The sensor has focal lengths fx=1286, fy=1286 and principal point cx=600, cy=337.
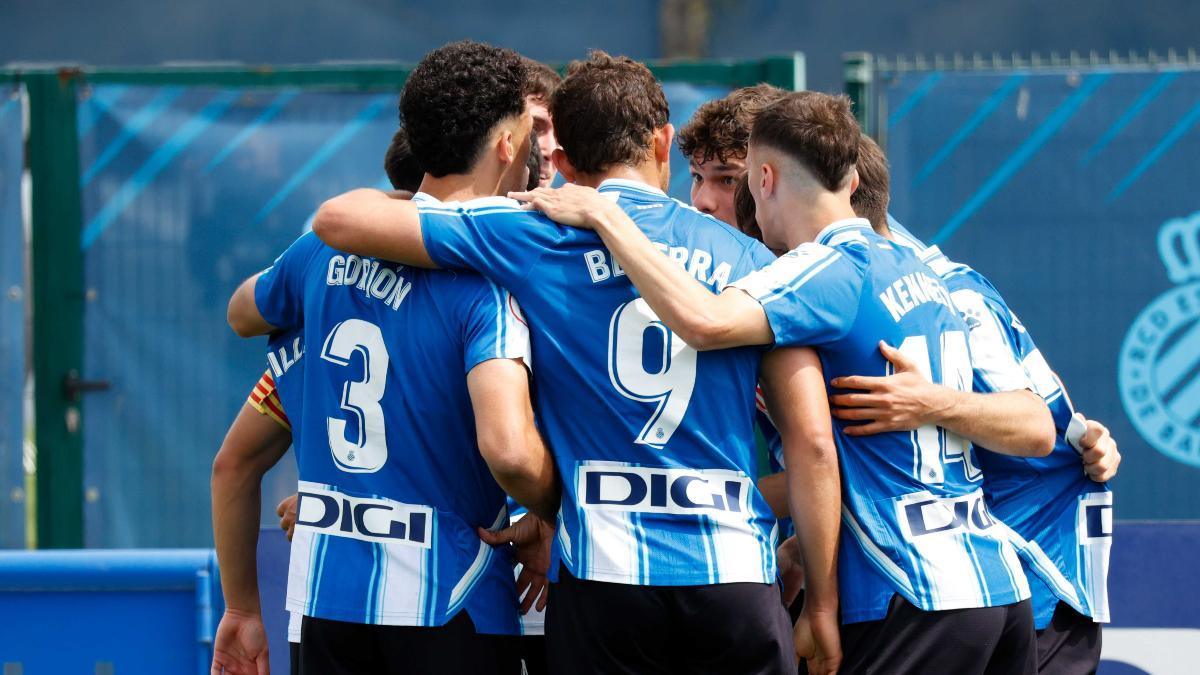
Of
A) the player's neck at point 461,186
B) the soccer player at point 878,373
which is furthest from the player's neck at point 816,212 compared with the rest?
the player's neck at point 461,186

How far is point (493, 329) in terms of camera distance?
2.53 metres

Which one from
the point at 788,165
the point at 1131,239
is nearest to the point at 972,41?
the point at 1131,239

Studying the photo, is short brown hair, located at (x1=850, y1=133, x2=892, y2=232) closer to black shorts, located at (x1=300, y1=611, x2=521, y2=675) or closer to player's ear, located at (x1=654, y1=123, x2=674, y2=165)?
player's ear, located at (x1=654, y1=123, x2=674, y2=165)

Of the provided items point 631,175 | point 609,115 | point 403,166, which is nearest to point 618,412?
point 631,175

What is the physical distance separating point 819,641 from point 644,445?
57cm

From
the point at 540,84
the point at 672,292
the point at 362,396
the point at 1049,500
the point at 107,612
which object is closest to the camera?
the point at 672,292

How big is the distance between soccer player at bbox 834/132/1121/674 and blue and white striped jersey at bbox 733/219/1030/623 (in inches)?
9.6

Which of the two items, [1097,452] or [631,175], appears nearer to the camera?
[631,175]

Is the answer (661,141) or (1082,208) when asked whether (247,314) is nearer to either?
(661,141)

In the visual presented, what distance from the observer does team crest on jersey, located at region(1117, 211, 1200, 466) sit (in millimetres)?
5168

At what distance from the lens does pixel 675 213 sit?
2.65 metres

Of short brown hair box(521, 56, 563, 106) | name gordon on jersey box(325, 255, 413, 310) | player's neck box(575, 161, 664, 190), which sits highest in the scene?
short brown hair box(521, 56, 563, 106)

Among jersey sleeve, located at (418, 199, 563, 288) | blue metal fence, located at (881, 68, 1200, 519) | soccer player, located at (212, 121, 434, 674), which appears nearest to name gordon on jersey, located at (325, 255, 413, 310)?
jersey sleeve, located at (418, 199, 563, 288)

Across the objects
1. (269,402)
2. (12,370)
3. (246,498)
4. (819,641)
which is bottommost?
(819,641)
